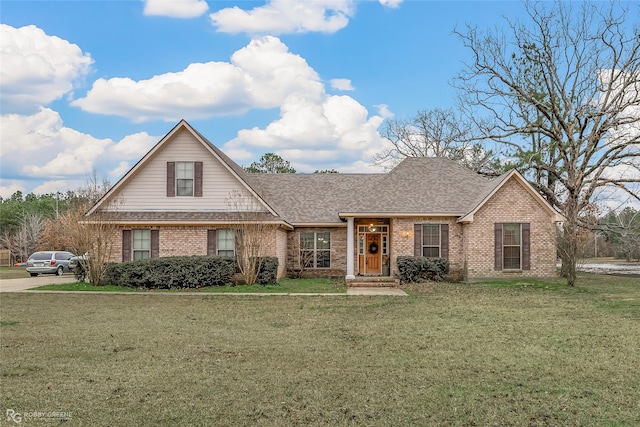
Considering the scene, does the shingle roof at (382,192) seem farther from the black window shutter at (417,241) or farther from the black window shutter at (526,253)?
the black window shutter at (526,253)

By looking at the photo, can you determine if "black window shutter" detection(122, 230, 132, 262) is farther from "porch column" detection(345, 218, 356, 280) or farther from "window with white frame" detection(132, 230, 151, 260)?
"porch column" detection(345, 218, 356, 280)

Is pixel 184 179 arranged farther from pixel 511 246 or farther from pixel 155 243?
pixel 511 246

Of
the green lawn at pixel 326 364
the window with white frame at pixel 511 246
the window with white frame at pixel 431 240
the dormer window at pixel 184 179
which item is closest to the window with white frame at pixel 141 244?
the dormer window at pixel 184 179

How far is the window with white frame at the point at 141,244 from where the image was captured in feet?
A: 72.3

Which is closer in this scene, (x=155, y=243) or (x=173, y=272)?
(x=173, y=272)

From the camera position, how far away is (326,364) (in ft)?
26.3

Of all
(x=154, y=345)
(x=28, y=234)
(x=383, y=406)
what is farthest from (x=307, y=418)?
(x=28, y=234)

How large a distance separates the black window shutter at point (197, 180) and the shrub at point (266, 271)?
4.25 meters

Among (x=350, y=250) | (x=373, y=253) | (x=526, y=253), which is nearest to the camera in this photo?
(x=526, y=253)

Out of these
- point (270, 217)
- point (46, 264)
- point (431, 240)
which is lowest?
point (46, 264)

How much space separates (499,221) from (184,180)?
1312cm

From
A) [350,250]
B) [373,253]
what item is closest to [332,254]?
[373,253]

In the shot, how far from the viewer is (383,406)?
5980 mm

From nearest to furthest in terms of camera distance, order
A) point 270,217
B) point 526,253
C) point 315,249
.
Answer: point 270,217 < point 526,253 < point 315,249
